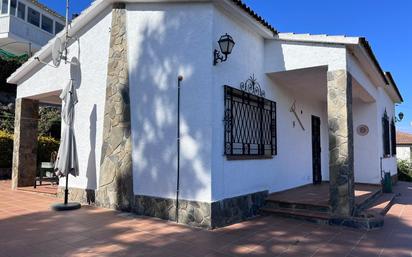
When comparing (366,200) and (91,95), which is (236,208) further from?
(91,95)

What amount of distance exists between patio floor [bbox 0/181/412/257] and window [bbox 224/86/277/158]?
5.53ft

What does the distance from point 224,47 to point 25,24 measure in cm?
2537

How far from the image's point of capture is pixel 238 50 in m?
7.53

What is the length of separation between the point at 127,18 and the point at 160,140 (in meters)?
3.12

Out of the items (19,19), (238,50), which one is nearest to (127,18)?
(238,50)

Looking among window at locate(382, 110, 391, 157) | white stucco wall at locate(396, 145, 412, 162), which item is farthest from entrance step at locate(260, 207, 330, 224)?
white stucco wall at locate(396, 145, 412, 162)

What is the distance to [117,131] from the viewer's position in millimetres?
7734

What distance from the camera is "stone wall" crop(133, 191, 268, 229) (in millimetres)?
6391

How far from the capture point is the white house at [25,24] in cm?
2470

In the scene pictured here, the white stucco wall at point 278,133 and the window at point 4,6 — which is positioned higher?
the window at point 4,6

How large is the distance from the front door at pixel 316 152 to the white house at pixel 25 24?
2358cm

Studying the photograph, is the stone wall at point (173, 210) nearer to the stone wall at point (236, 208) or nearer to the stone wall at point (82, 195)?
the stone wall at point (236, 208)

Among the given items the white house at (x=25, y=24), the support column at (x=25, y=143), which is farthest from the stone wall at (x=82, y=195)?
the white house at (x=25, y=24)

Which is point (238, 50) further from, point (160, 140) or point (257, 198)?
point (257, 198)
